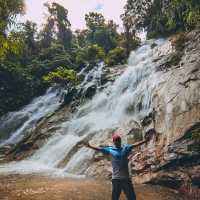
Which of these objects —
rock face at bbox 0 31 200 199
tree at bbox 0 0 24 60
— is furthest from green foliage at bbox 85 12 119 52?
tree at bbox 0 0 24 60

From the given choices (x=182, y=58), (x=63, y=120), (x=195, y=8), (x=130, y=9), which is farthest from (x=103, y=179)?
(x=130, y=9)

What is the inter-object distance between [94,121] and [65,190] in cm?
908

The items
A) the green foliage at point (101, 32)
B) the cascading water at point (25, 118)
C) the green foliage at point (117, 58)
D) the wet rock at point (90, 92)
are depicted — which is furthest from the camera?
the green foliage at point (101, 32)

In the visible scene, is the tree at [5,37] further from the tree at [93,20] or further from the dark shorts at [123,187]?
the tree at [93,20]

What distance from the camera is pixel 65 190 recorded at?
31.9 feet

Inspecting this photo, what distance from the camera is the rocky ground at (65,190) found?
8992 mm

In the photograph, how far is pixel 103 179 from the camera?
1185 centimetres

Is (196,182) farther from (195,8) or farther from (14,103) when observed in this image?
(14,103)

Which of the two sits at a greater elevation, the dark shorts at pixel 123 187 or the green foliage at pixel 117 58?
the green foliage at pixel 117 58

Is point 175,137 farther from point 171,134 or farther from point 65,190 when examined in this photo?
point 65,190

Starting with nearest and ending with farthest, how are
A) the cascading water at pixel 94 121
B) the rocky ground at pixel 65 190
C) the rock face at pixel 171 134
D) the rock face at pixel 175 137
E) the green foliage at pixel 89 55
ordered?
the rocky ground at pixel 65 190 < the rock face at pixel 175 137 < the rock face at pixel 171 134 < the cascading water at pixel 94 121 < the green foliage at pixel 89 55

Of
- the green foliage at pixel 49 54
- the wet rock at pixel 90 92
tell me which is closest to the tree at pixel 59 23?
the green foliage at pixel 49 54

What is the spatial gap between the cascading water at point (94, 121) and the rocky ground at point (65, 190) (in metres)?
2.33

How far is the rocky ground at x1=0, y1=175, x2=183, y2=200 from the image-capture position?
8992 mm
